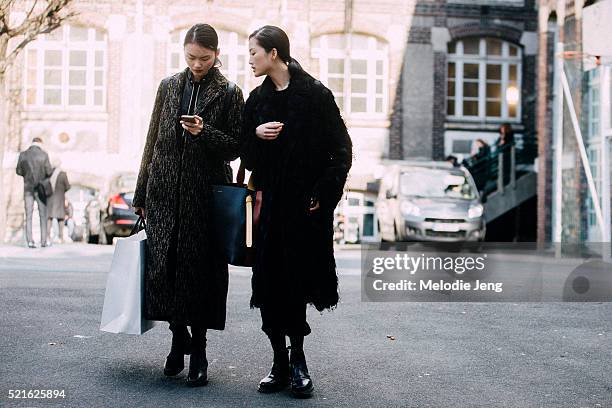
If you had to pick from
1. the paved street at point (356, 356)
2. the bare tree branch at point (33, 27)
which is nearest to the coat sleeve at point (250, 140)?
the paved street at point (356, 356)

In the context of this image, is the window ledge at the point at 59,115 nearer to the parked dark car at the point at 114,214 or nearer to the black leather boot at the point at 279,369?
the parked dark car at the point at 114,214

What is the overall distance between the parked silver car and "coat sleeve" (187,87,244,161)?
1269 cm

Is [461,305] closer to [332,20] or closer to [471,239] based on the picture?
[471,239]

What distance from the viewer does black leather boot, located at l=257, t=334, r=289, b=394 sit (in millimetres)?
5062

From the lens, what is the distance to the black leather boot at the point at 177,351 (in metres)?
5.38

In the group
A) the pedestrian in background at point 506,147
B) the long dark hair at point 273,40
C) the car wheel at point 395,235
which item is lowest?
the car wheel at point 395,235

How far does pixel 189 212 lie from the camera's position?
203 inches

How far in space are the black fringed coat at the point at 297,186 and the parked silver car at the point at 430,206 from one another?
1278 centimetres

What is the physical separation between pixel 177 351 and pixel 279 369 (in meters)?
0.65

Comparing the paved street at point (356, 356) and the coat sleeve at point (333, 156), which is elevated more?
the coat sleeve at point (333, 156)

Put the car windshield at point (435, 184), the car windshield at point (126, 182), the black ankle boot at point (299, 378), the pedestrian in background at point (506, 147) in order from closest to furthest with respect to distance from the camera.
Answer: the black ankle boot at point (299, 378)
the car windshield at point (435, 184)
the car windshield at point (126, 182)
the pedestrian in background at point (506, 147)

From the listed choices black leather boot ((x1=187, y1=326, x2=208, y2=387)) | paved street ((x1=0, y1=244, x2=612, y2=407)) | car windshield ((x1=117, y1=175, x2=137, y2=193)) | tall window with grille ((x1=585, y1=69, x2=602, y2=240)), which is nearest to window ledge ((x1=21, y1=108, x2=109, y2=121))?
car windshield ((x1=117, y1=175, x2=137, y2=193))

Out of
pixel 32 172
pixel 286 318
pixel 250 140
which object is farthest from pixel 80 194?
pixel 286 318

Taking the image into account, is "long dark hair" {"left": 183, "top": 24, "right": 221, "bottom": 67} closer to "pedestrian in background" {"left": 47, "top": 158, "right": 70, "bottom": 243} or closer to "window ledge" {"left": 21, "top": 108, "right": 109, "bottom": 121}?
"pedestrian in background" {"left": 47, "top": 158, "right": 70, "bottom": 243}
